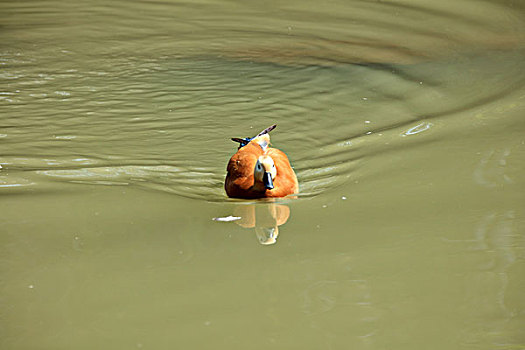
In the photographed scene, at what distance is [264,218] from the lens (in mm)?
4617

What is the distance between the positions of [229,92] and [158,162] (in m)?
2.07

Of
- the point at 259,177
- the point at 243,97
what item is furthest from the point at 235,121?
the point at 259,177

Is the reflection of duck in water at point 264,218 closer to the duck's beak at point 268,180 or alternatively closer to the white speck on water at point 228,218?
the white speck on water at point 228,218

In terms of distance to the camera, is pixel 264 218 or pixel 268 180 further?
pixel 268 180

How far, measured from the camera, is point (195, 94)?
7.65m

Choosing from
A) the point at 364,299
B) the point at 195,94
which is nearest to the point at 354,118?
the point at 195,94

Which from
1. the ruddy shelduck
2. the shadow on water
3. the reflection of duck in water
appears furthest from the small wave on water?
the reflection of duck in water

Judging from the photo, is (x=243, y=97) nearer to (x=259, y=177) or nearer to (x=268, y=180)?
(x=259, y=177)

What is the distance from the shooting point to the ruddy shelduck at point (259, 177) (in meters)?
4.88

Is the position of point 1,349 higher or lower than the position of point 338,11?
lower

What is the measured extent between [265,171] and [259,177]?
10cm

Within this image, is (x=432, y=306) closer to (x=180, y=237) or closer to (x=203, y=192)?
(x=180, y=237)

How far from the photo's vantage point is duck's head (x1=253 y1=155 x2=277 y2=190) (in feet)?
15.8

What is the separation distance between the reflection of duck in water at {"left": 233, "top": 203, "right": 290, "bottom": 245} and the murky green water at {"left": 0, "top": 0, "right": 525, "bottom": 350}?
23mm
